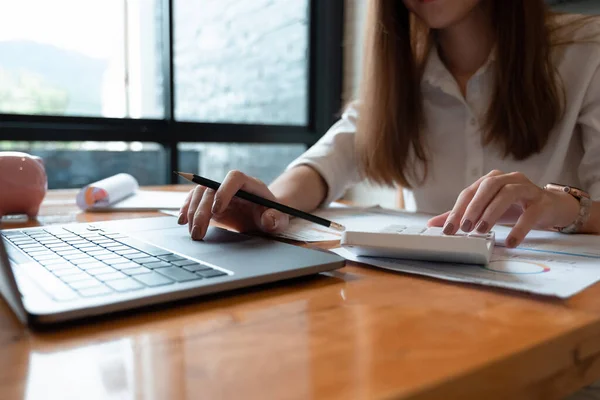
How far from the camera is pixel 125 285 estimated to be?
0.36 metres

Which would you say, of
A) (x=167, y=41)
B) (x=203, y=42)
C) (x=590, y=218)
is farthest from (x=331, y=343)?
(x=203, y=42)

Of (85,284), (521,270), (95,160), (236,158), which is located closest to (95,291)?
(85,284)

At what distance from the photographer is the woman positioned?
0.94 m

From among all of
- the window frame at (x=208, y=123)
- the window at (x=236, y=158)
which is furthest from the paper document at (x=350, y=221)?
the window at (x=236, y=158)

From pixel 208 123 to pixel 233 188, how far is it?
4.77ft

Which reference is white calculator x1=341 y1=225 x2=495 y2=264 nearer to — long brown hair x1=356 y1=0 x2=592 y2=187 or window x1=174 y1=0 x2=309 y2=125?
long brown hair x1=356 y1=0 x2=592 y2=187

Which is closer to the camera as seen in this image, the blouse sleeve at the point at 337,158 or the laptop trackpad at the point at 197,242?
the laptop trackpad at the point at 197,242

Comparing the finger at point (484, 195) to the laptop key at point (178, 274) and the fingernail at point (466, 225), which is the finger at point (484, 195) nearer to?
the fingernail at point (466, 225)

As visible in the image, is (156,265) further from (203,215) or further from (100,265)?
(203,215)

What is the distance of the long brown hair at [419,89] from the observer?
3.11 ft

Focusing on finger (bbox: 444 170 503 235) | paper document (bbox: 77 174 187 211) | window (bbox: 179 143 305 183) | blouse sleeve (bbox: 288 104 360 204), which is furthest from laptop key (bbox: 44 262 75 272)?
window (bbox: 179 143 305 183)

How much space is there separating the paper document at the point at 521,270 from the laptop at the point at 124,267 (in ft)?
0.24

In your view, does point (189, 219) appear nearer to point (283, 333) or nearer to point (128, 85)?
point (283, 333)

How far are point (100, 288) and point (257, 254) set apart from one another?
0.16 metres
